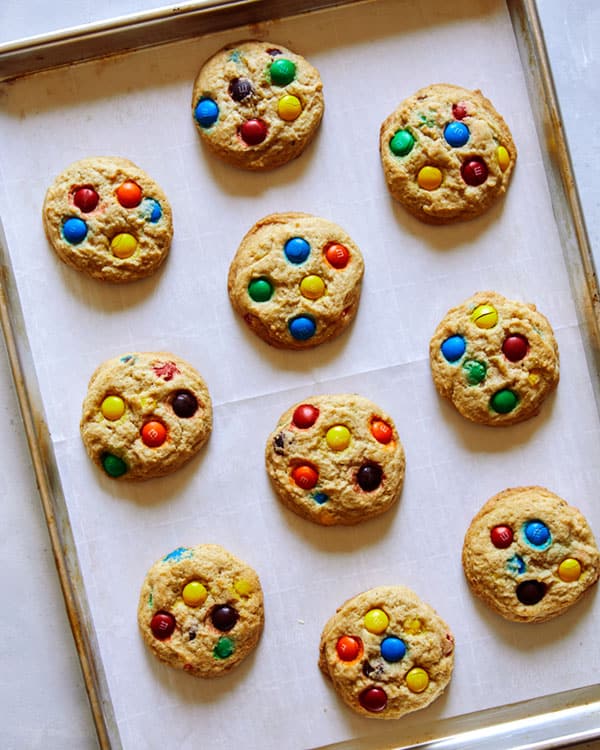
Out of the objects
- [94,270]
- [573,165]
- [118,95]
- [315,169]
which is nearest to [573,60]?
[573,165]

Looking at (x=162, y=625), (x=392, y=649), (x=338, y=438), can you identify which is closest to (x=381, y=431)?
(x=338, y=438)

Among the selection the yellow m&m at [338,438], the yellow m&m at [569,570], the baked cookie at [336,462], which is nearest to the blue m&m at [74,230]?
the baked cookie at [336,462]

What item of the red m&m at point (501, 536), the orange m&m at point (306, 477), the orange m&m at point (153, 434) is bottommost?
the red m&m at point (501, 536)

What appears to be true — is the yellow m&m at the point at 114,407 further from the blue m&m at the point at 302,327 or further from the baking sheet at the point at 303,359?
the blue m&m at the point at 302,327

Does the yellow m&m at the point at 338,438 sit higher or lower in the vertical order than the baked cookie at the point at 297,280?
lower

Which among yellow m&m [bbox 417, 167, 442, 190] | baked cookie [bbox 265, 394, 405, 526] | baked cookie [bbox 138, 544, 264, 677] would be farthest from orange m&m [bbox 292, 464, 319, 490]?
yellow m&m [bbox 417, 167, 442, 190]

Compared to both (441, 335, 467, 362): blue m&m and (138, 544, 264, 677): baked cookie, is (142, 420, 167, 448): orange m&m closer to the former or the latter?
(138, 544, 264, 677): baked cookie
